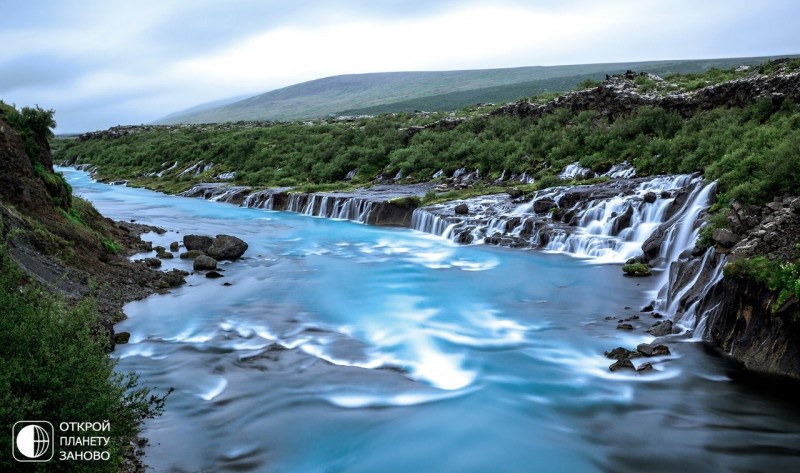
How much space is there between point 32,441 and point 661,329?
13615 millimetres

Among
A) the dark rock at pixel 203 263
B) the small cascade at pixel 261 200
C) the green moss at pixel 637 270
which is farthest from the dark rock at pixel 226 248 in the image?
the small cascade at pixel 261 200

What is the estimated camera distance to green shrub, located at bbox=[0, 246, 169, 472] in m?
6.56

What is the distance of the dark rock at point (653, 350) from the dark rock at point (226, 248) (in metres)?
17.1

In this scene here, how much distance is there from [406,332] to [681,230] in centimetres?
1123

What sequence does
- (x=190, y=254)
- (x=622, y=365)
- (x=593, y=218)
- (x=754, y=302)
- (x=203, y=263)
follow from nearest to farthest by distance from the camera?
1. (x=754, y=302)
2. (x=622, y=365)
3. (x=203, y=263)
4. (x=190, y=254)
5. (x=593, y=218)

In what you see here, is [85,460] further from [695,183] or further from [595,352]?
[695,183]

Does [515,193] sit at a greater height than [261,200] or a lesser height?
greater

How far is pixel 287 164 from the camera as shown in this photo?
59438 mm

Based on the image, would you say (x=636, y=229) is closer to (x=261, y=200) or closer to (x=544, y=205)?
(x=544, y=205)

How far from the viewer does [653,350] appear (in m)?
13.7

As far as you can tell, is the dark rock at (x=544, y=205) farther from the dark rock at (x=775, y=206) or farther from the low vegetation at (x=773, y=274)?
the low vegetation at (x=773, y=274)

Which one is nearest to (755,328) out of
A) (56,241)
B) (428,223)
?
(56,241)

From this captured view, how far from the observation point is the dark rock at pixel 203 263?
22469 mm

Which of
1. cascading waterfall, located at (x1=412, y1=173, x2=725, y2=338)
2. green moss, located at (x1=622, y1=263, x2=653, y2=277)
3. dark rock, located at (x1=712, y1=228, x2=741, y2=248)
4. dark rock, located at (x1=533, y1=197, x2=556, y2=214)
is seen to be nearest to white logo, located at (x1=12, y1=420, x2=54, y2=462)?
cascading waterfall, located at (x1=412, y1=173, x2=725, y2=338)
